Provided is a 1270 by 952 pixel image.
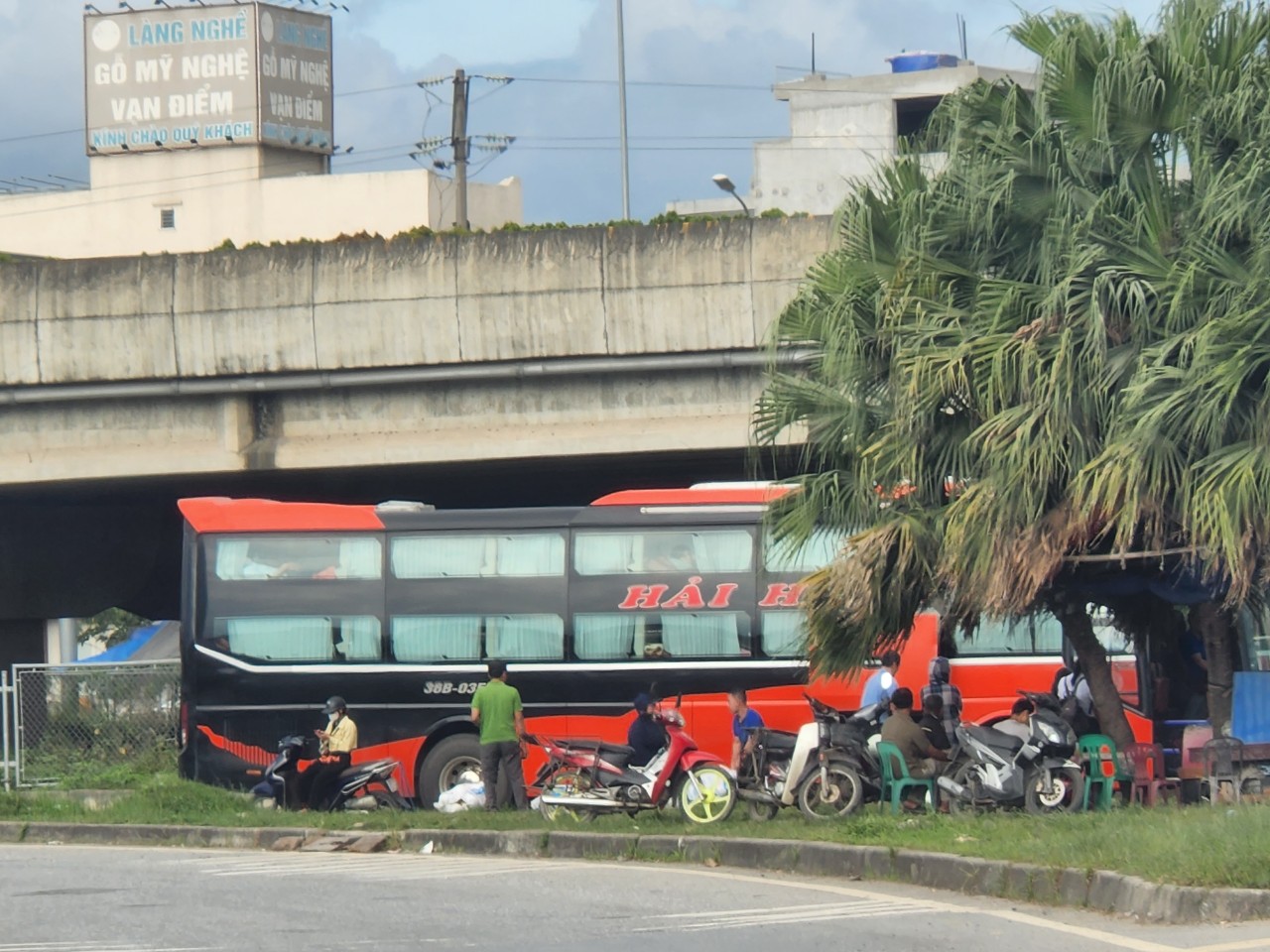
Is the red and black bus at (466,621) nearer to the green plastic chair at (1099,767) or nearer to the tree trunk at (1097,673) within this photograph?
the tree trunk at (1097,673)

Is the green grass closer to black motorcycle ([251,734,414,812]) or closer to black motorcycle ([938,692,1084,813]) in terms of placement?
black motorcycle ([251,734,414,812])

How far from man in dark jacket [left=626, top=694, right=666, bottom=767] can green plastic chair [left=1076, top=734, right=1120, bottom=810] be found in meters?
3.57

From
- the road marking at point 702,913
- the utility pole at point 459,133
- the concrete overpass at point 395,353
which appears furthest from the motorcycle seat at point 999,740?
the utility pole at point 459,133

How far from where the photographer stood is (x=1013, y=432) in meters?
13.4

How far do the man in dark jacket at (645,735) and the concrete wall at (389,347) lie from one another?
6680 mm

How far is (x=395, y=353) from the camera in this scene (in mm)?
22266

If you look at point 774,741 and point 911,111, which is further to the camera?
point 911,111

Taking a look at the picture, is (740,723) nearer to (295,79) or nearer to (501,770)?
(501,770)

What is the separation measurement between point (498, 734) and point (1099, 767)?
5202 millimetres

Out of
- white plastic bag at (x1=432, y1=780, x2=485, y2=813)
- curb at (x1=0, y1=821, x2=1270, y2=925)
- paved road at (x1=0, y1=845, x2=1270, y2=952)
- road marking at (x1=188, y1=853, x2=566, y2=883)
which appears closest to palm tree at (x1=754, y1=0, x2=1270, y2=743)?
curb at (x1=0, y1=821, x2=1270, y2=925)

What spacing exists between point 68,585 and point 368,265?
9364 millimetres

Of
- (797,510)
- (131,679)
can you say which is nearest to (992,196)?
(797,510)

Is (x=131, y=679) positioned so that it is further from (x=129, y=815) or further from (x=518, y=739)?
(x=518, y=739)

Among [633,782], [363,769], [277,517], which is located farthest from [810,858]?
[277,517]
